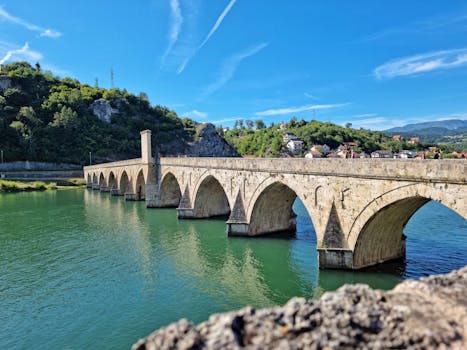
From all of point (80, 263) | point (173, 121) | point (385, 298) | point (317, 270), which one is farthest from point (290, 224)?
point (173, 121)

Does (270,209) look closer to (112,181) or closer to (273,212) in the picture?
(273,212)

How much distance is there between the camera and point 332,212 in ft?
42.3

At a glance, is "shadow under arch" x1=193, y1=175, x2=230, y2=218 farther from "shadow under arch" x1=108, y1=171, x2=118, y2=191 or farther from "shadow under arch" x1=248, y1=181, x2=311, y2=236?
"shadow under arch" x1=108, y1=171, x2=118, y2=191

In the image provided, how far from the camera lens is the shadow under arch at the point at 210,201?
999 inches

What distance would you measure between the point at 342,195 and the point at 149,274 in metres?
8.70

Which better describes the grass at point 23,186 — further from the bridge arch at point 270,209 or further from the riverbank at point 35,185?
the bridge arch at point 270,209

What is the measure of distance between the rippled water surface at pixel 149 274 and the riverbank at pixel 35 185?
3063cm

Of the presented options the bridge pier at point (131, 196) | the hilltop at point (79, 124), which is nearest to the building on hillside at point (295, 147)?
the hilltop at point (79, 124)

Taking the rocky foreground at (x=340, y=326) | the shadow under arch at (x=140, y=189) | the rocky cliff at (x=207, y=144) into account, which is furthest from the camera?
the rocky cliff at (x=207, y=144)

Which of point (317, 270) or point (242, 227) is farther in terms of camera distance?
point (242, 227)

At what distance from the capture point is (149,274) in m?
14.4

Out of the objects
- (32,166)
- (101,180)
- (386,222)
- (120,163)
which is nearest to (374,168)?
(386,222)

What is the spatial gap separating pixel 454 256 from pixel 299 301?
46.4 ft

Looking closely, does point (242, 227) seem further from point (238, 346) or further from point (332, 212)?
point (238, 346)
